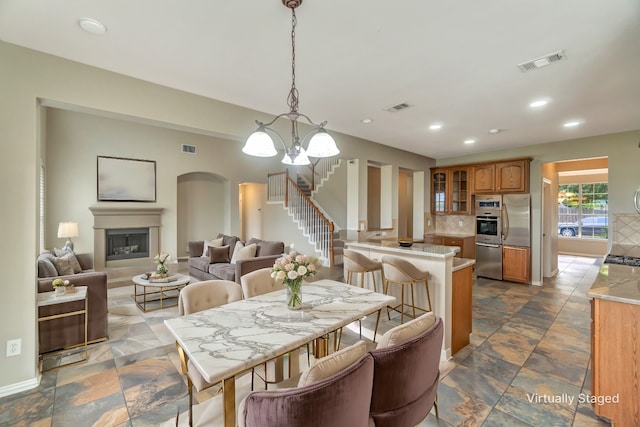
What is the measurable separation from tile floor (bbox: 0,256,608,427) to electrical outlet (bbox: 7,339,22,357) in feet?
1.08

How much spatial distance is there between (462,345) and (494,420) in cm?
107

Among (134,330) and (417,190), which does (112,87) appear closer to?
(134,330)

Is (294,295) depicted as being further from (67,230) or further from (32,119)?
(67,230)

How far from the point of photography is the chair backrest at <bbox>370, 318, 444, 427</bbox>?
→ 1.28 metres

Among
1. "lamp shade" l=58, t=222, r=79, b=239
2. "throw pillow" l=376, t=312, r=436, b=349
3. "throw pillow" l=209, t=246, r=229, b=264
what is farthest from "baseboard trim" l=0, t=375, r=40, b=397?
"lamp shade" l=58, t=222, r=79, b=239

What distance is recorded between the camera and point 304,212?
261 inches

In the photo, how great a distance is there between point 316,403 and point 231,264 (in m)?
4.48

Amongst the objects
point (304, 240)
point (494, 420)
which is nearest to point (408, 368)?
point (494, 420)

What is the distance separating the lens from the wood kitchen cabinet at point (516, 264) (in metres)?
5.44

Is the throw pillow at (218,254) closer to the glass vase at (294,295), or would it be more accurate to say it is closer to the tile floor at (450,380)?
the tile floor at (450,380)

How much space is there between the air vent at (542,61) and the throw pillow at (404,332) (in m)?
2.34

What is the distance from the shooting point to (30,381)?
90.3 inches

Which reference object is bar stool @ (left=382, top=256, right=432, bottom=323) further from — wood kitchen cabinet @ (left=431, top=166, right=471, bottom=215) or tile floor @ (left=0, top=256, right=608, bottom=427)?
wood kitchen cabinet @ (left=431, top=166, right=471, bottom=215)

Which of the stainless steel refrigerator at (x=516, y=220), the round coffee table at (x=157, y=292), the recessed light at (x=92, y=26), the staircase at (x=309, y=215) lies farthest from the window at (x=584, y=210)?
the recessed light at (x=92, y=26)
